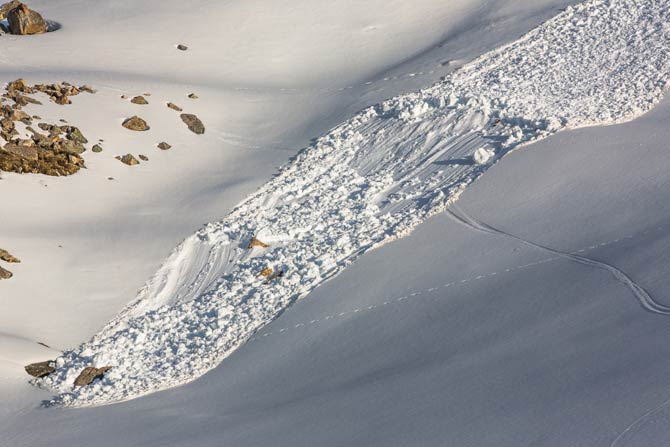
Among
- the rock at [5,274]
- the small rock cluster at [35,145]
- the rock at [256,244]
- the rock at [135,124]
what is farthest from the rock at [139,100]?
the rock at [5,274]

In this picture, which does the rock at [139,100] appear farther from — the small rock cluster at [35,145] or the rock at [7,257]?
the rock at [7,257]

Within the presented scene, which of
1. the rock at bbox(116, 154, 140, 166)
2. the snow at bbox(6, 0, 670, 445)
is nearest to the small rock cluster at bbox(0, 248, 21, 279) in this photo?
the snow at bbox(6, 0, 670, 445)

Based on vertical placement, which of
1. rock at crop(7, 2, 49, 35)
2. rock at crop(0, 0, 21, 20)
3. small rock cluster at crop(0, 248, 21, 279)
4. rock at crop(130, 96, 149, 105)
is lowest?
small rock cluster at crop(0, 248, 21, 279)

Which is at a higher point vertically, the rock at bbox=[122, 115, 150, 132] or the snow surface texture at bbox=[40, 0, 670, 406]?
the rock at bbox=[122, 115, 150, 132]

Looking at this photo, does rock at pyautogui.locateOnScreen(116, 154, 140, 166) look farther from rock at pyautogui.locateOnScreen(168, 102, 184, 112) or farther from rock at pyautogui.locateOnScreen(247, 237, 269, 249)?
rock at pyautogui.locateOnScreen(247, 237, 269, 249)

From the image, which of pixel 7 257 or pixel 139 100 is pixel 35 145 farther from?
pixel 7 257

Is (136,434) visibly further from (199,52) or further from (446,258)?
(199,52)
